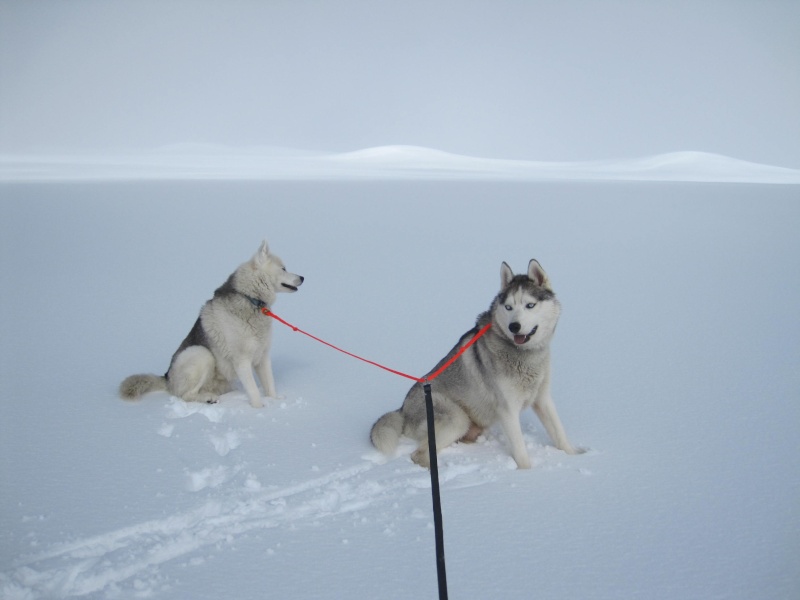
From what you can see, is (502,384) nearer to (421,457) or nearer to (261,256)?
(421,457)

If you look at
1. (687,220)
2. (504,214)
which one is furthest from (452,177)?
(687,220)

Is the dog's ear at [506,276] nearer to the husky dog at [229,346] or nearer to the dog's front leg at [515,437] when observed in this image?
the dog's front leg at [515,437]

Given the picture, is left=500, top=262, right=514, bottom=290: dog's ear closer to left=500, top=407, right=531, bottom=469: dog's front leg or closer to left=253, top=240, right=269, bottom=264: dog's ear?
left=500, top=407, right=531, bottom=469: dog's front leg

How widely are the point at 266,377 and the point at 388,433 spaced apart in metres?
1.73

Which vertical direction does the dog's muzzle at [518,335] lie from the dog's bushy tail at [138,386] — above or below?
above

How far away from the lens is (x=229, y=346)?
5.22 meters

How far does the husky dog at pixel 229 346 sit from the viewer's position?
5.13 metres

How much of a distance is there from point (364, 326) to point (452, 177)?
18.9 meters

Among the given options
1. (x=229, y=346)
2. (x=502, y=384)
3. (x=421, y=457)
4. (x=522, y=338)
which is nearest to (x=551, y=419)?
(x=502, y=384)

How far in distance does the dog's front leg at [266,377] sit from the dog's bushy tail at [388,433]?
1.44 metres

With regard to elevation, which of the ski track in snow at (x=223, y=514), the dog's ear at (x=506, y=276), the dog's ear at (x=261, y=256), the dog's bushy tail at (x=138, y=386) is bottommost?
the ski track in snow at (x=223, y=514)

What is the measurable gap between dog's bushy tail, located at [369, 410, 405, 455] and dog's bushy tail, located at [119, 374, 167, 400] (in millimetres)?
2093

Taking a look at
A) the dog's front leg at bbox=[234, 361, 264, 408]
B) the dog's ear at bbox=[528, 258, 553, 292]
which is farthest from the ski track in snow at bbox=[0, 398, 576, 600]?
the dog's ear at bbox=[528, 258, 553, 292]

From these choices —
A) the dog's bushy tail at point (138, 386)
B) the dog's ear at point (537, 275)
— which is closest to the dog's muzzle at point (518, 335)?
the dog's ear at point (537, 275)
